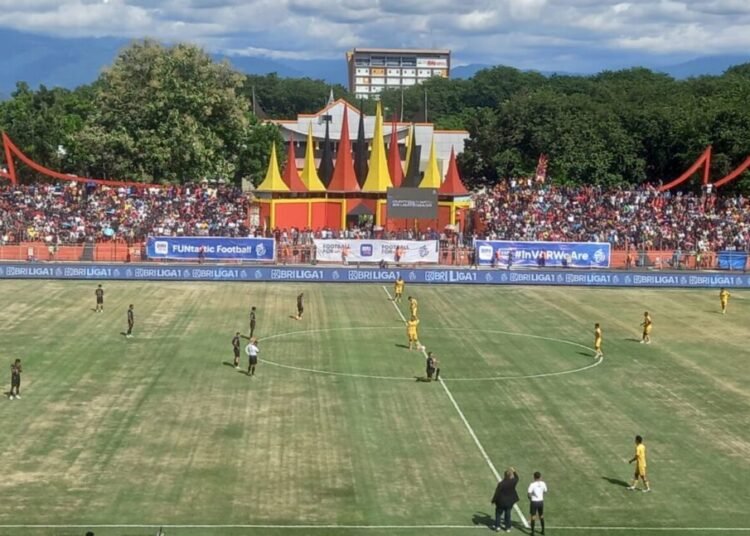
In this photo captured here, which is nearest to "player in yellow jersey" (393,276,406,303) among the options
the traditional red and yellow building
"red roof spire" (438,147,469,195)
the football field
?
the football field

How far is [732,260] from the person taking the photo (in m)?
70.4

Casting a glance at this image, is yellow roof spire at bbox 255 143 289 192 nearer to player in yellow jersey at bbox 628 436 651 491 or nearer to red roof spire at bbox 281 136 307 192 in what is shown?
red roof spire at bbox 281 136 307 192

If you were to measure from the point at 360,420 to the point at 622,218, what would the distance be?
4735 cm

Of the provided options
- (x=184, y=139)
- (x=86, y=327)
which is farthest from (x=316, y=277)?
(x=184, y=139)

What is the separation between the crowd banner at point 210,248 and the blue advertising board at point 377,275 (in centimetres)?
313

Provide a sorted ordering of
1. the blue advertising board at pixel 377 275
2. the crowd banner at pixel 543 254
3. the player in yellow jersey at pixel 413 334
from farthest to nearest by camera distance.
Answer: the crowd banner at pixel 543 254, the blue advertising board at pixel 377 275, the player in yellow jersey at pixel 413 334

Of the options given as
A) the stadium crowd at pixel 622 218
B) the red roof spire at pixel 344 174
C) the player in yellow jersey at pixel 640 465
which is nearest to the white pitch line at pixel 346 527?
the player in yellow jersey at pixel 640 465

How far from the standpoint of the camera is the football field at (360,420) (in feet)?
84.5

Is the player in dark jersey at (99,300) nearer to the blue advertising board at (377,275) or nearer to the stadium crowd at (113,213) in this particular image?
the blue advertising board at (377,275)

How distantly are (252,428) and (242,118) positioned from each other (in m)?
69.8

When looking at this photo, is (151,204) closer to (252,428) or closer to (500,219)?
(500,219)

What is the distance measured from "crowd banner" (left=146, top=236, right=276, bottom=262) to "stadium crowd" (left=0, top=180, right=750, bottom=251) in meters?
1.75

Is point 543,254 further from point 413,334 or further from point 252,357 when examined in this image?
point 252,357

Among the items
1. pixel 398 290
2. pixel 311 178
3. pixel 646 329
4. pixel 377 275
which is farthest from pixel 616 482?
pixel 311 178
